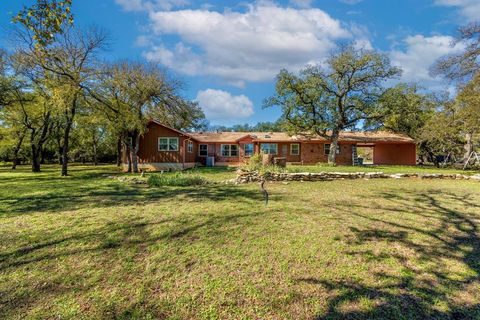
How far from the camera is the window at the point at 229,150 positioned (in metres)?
24.7

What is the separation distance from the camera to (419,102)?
83.0 ft

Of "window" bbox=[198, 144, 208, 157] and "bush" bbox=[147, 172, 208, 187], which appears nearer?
"bush" bbox=[147, 172, 208, 187]

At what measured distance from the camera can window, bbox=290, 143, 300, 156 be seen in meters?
24.3

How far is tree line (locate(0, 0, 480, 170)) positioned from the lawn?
1071 cm

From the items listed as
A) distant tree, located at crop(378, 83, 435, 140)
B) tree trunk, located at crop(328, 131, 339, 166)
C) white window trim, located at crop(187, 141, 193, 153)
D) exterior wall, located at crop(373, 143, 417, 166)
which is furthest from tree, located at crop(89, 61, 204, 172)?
exterior wall, located at crop(373, 143, 417, 166)

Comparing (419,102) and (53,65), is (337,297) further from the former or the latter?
(419,102)

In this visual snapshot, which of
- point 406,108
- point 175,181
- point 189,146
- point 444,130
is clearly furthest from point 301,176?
point 406,108

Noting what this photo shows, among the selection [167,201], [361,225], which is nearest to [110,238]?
[167,201]

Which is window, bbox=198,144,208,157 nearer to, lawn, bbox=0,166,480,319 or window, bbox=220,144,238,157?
window, bbox=220,144,238,157

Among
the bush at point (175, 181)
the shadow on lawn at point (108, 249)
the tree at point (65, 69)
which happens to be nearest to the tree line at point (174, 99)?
the tree at point (65, 69)

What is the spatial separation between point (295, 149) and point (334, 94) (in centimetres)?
591

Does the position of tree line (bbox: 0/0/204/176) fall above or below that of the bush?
above

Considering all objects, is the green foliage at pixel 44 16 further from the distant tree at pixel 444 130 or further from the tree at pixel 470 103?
the distant tree at pixel 444 130

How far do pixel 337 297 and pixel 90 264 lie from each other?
3.04 metres
